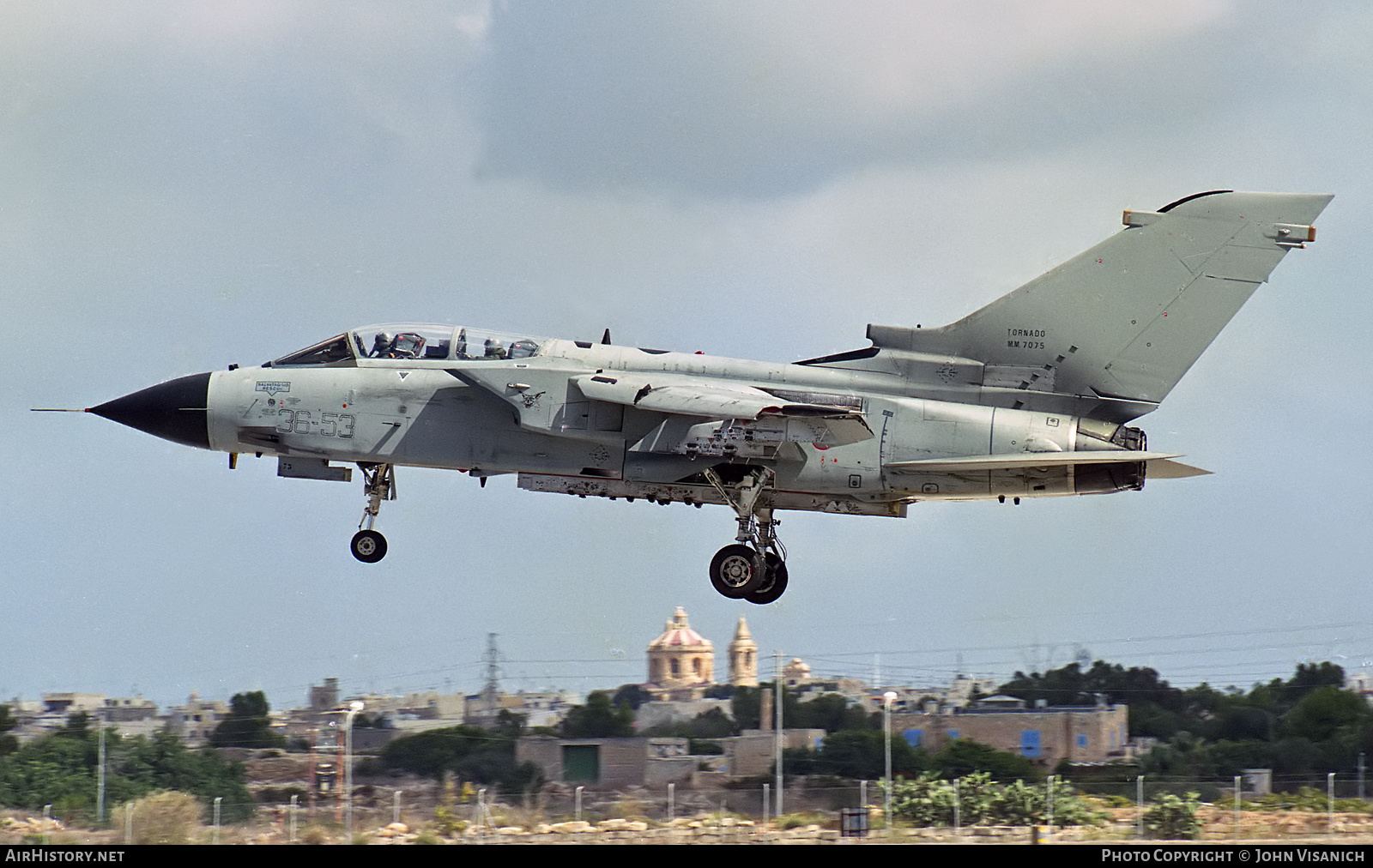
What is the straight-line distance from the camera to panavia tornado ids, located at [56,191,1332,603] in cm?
2306

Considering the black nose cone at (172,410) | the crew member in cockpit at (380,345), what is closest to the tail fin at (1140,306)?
the crew member in cockpit at (380,345)

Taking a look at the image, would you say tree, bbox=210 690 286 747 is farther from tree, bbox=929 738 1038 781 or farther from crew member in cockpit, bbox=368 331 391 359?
tree, bbox=929 738 1038 781

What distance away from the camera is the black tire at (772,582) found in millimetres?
24391

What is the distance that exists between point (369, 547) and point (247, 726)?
126 inches

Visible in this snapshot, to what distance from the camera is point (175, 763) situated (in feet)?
79.5

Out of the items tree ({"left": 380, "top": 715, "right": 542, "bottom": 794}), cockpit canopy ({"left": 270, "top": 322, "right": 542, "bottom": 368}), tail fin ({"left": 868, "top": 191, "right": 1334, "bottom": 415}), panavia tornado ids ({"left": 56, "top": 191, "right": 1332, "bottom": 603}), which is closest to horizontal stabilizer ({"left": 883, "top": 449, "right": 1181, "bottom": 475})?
panavia tornado ids ({"left": 56, "top": 191, "right": 1332, "bottom": 603})

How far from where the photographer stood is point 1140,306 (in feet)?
77.1

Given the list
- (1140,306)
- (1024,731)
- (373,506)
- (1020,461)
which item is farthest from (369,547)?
(1140,306)

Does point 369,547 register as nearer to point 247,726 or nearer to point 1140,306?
point 247,726

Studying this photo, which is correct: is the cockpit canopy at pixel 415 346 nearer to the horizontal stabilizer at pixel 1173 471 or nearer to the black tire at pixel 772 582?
the black tire at pixel 772 582

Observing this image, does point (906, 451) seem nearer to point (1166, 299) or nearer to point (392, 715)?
point (1166, 299)

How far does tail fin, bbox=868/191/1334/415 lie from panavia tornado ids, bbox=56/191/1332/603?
0.02m

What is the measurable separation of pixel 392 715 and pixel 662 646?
4758 mm

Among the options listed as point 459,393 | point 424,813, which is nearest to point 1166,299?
point 459,393
